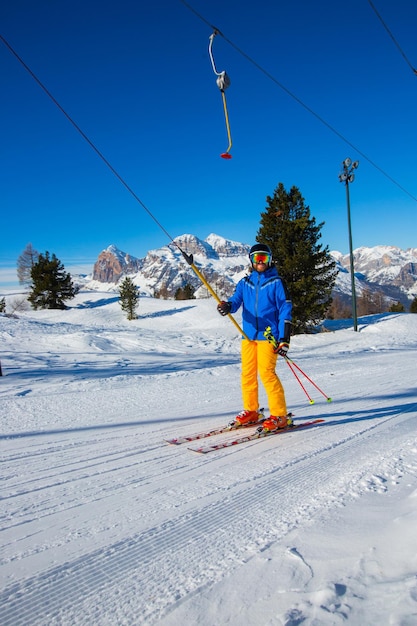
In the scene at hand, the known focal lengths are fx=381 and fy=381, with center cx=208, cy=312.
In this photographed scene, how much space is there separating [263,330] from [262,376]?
56 cm

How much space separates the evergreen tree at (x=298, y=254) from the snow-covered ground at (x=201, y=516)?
15534 millimetres

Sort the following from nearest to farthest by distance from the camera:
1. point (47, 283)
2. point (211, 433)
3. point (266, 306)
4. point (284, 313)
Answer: point (211, 433), point (284, 313), point (266, 306), point (47, 283)

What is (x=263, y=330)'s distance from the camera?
4.62 meters

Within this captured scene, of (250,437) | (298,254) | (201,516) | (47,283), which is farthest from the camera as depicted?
(47,283)

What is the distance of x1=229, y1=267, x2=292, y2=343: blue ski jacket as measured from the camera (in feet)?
15.1

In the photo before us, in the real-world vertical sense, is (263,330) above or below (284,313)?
below

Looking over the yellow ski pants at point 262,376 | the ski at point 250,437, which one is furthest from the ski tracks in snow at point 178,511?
the yellow ski pants at point 262,376

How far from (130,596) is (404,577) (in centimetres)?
123

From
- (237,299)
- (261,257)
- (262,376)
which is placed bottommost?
(262,376)

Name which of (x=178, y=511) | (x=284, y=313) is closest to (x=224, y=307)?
(x=284, y=313)

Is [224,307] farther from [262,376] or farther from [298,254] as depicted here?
[298,254]

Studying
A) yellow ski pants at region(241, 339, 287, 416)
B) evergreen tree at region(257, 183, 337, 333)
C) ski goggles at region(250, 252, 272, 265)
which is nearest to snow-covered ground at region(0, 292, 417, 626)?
yellow ski pants at region(241, 339, 287, 416)

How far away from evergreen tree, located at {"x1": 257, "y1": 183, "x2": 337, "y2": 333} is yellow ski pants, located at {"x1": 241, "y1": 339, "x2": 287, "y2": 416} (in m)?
16.9

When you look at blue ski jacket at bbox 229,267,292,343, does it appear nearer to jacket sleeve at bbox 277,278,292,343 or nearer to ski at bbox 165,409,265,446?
jacket sleeve at bbox 277,278,292,343
